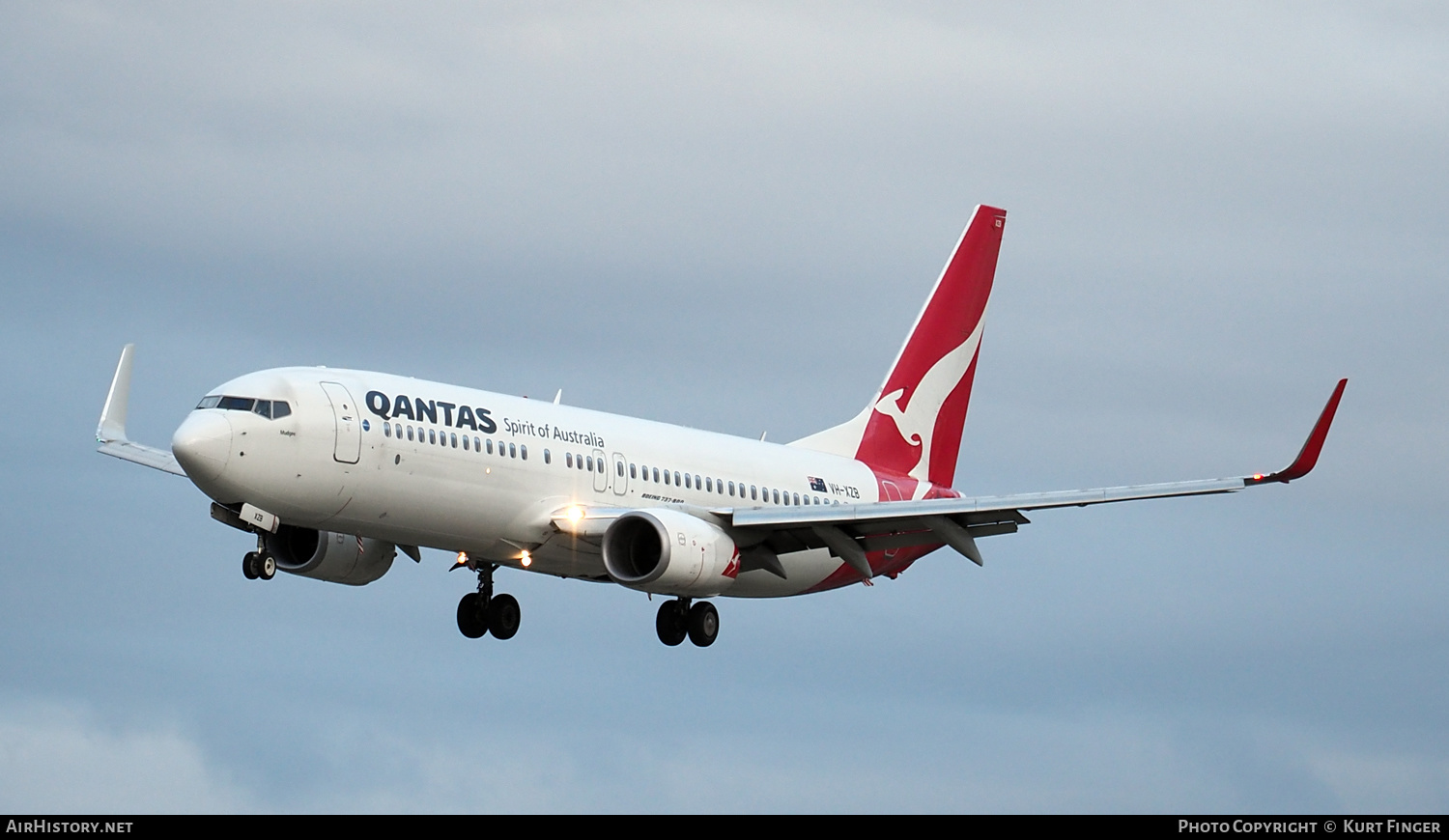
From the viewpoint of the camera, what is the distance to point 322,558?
169 feet

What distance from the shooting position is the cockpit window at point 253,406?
43.5 metres

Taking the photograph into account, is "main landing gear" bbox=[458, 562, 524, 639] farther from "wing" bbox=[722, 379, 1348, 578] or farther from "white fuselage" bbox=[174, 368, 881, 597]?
"wing" bbox=[722, 379, 1348, 578]

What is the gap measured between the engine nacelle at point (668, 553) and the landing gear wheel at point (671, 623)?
10.5 ft

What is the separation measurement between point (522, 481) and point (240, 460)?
672cm

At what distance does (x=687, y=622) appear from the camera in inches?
2057

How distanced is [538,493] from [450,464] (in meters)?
2.68

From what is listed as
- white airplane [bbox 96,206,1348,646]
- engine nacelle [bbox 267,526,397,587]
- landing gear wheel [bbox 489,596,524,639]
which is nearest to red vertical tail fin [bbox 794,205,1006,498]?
white airplane [bbox 96,206,1348,646]

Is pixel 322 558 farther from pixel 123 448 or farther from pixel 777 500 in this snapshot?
pixel 777 500

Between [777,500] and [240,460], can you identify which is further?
[777,500]

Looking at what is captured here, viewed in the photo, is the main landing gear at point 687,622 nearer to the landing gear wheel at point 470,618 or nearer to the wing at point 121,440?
the landing gear wheel at point 470,618

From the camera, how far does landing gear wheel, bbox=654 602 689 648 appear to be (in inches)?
2052

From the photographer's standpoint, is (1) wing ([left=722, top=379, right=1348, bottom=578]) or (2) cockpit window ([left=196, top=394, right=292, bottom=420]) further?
(1) wing ([left=722, top=379, right=1348, bottom=578])

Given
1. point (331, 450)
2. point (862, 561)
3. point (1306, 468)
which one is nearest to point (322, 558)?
point (331, 450)

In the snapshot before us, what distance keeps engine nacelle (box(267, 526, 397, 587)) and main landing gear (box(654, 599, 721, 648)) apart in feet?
22.3
